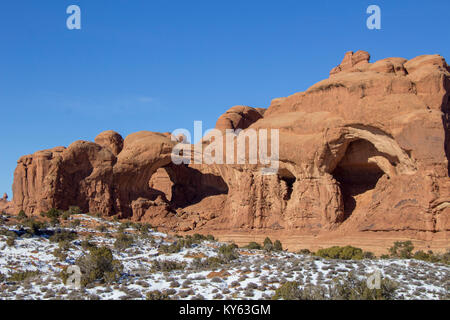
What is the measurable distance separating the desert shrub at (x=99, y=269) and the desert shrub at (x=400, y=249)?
15.7 metres

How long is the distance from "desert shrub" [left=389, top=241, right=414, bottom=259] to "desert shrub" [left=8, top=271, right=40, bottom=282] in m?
18.7

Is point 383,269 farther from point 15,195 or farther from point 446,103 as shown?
point 15,195

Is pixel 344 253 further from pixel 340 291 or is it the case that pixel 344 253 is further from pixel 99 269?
pixel 99 269

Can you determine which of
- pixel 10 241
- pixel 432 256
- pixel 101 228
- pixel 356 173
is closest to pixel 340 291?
pixel 432 256

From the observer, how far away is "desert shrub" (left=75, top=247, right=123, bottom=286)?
816 inches

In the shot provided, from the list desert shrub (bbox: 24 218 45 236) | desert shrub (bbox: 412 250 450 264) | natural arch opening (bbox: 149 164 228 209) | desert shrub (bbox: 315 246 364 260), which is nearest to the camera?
desert shrub (bbox: 412 250 450 264)

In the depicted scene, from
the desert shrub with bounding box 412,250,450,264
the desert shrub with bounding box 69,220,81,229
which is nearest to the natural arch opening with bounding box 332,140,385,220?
the desert shrub with bounding box 412,250,450,264

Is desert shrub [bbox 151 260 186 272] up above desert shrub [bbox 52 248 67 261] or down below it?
below

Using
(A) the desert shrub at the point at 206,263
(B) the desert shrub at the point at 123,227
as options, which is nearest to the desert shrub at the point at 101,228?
(B) the desert shrub at the point at 123,227

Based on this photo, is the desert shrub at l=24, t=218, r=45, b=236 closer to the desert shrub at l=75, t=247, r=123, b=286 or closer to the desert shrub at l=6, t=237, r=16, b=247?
the desert shrub at l=6, t=237, r=16, b=247

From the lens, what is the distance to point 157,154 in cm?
4825

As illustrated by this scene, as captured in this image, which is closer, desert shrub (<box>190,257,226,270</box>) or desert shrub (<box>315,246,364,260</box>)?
desert shrub (<box>190,257,226,270</box>)

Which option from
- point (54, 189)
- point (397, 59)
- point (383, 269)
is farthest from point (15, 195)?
point (383, 269)

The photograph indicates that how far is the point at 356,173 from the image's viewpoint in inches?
1564
